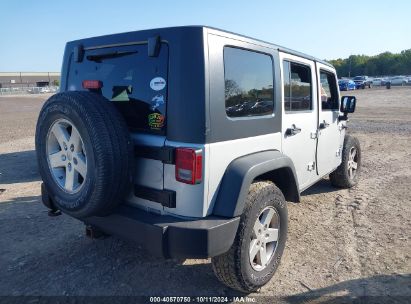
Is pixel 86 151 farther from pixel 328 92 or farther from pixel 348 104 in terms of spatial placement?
pixel 348 104

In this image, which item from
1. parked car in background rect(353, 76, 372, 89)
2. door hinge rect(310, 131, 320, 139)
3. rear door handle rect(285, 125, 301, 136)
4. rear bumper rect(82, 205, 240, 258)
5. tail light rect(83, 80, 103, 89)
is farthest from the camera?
parked car in background rect(353, 76, 372, 89)

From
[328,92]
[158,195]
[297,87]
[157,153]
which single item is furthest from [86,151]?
[328,92]

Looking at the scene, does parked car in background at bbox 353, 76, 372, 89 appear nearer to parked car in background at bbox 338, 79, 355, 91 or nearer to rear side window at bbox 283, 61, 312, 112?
parked car in background at bbox 338, 79, 355, 91

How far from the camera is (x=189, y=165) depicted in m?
2.39

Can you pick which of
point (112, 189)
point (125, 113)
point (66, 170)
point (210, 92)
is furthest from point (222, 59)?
point (66, 170)

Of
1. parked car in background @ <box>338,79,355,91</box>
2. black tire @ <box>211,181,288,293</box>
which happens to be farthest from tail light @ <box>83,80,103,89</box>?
parked car in background @ <box>338,79,355,91</box>

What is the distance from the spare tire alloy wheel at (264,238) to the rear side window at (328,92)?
2.00 meters

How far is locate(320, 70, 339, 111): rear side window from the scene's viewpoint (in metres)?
4.44

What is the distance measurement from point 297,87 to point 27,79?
12472 centimetres

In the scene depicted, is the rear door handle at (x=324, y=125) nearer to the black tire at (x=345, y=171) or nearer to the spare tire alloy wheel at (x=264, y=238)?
the black tire at (x=345, y=171)

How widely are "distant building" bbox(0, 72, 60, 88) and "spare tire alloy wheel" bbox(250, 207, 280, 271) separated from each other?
108236 mm

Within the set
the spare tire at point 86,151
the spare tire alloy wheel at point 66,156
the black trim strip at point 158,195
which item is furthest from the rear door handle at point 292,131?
the spare tire alloy wheel at point 66,156

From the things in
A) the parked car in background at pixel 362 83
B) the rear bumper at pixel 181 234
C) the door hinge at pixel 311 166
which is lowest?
the rear bumper at pixel 181 234

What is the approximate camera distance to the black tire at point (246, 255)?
8.63 feet
